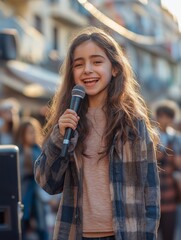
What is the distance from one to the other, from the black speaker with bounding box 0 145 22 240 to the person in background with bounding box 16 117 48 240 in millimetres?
3227

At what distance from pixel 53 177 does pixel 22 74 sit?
1601 cm

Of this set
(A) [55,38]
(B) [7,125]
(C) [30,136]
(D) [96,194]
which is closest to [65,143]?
(D) [96,194]

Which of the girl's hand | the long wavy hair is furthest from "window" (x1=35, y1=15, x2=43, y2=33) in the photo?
the girl's hand

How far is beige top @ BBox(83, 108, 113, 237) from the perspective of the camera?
12.5ft

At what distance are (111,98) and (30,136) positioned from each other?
4267 mm

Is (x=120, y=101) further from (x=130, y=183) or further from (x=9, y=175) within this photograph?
(x=9, y=175)

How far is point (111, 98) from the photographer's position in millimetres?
4016

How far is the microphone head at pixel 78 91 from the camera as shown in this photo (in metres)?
3.82

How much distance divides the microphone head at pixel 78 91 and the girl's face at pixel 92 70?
0.11 meters

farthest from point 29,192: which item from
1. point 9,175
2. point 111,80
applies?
point 111,80

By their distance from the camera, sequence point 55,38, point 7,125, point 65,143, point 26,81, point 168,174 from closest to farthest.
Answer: point 65,143, point 168,174, point 7,125, point 26,81, point 55,38

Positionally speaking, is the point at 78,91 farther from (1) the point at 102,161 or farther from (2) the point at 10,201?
(2) the point at 10,201

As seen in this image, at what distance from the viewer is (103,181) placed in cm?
383

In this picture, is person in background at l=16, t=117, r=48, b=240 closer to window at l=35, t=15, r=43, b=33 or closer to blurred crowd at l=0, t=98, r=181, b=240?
blurred crowd at l=0, t=98, r=181, b=240
